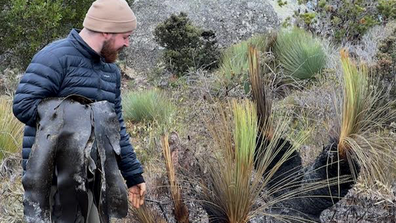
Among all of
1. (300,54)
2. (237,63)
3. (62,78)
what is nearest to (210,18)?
(237,63)

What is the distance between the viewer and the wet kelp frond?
3.54 metres

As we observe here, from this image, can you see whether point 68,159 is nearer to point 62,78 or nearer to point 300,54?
point 62,78

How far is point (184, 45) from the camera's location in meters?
10.5

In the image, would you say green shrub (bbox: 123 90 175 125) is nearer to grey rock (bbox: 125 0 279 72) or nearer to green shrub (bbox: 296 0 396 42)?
green shrub (bbox: 296 0 396 42)

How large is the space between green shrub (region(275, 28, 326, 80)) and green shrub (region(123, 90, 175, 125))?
168 cm

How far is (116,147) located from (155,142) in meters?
2.39

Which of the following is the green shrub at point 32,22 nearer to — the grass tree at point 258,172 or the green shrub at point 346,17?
the green shrub at point 346,17

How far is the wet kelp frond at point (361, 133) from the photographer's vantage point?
11.6ft

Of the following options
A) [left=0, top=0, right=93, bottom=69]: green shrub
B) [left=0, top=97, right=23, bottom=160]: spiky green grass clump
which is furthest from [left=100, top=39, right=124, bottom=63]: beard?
[left=0, top=0, right=93, bottom=69]: green shrub

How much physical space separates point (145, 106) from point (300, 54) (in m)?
2.36

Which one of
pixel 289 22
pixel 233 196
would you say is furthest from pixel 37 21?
pixel 233 196

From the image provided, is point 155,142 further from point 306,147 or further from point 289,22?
point 289,22

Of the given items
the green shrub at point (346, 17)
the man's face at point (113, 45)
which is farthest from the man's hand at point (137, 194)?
the green shrub at point (346, 17)

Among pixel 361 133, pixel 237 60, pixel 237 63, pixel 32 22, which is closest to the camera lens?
pixel 361 133
